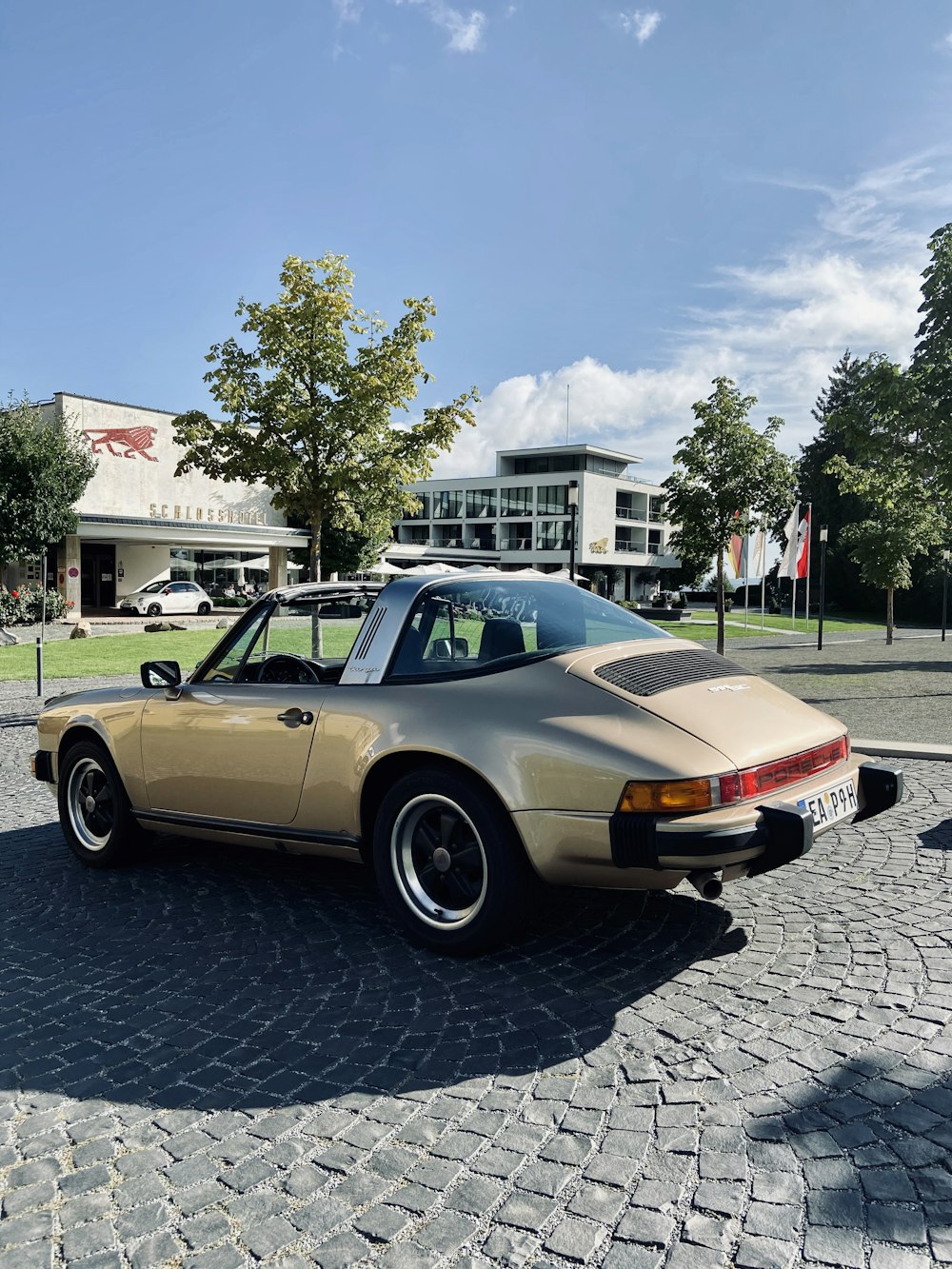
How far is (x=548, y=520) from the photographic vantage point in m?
83.2

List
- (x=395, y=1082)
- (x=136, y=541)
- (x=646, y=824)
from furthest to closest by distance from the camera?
(x=136, y=541)
(x=646, y=824)
(x=395, y=1082)

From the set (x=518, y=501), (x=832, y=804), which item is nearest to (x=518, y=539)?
(x=518, y=501)

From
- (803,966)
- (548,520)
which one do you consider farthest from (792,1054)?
(548,520)

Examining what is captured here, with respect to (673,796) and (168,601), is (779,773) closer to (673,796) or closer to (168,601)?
(673,796)

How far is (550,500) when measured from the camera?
273 feet

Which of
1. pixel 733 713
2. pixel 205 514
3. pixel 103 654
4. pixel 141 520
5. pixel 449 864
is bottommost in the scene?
pixel 103 654

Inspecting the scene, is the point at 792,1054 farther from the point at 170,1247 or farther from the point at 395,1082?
the point at 170,1247

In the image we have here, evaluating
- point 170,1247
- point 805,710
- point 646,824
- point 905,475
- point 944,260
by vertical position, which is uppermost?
point 944,260

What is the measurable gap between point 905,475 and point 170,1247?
16.5 meters

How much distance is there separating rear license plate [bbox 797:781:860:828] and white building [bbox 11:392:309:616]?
37.4m

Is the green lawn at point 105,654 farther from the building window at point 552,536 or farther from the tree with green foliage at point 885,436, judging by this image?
the building window at point 552,536

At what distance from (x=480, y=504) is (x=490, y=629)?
84.2 m

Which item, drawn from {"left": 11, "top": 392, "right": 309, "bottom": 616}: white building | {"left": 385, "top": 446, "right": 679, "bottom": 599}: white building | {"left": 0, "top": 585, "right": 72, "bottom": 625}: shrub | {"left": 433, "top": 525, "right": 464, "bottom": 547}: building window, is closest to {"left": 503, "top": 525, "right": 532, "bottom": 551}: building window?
{"left": 385, "top": 446, "right": 679, "bottom": 599}: white building

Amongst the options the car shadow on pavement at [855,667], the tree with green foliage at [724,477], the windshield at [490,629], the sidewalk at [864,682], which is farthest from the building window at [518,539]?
the windshield at [490,629]
